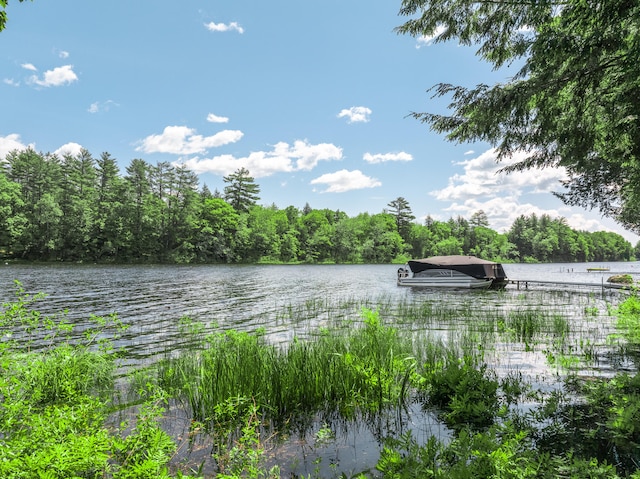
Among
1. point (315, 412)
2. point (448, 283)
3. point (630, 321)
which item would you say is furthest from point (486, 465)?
point (448, 283)

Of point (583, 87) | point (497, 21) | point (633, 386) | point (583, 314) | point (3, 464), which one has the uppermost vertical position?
point (497, 21)

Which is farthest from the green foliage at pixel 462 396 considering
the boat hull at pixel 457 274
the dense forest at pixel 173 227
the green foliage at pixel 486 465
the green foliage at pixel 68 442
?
the dense forest at pixel 173 227

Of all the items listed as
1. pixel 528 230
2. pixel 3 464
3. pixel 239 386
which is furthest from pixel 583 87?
pixel 528 230

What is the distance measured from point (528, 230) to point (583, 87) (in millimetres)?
152724

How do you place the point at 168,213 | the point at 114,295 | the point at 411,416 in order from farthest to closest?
the point at 168,213 < the point at 114,295 < the point at 411,416

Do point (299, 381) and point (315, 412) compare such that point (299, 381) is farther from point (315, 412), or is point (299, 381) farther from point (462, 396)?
point (462, 396)

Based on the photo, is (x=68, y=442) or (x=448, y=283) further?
(x=448, y=283)

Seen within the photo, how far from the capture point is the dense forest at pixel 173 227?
65938mm

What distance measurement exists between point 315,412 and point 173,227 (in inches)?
3256

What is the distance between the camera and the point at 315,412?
16.9 feet

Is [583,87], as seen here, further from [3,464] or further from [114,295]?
[114,295]

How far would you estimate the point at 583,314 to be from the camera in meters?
15.3

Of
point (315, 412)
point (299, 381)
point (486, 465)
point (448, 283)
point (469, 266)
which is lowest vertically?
point (448, 283)

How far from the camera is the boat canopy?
31.1 m
